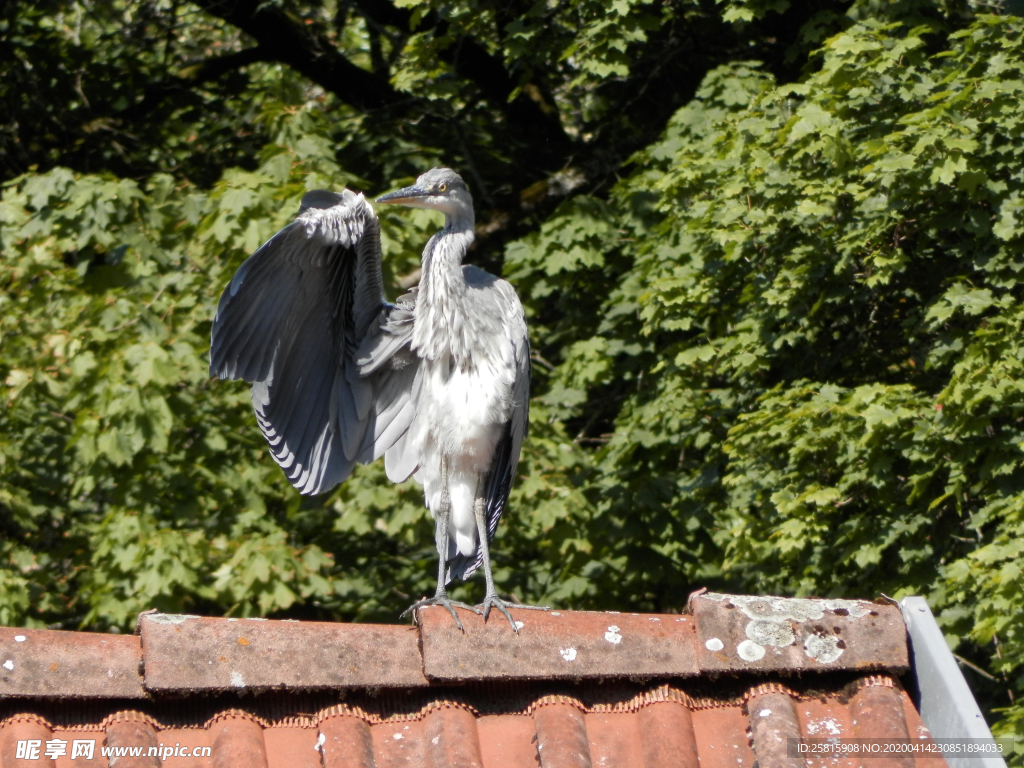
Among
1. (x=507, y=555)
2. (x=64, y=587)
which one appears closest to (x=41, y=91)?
(x=64, y=587)

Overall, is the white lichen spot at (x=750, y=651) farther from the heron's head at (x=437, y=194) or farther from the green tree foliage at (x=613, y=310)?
the heron's head at (x=437, y=194)

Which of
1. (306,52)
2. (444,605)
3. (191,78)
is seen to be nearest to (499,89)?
(306,52)

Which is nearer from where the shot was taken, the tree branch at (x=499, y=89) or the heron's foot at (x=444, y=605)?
the heron's foot at (x=444, y=605)

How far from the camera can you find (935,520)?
16.0 ft

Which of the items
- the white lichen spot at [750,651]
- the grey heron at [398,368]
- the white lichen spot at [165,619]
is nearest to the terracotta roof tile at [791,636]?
the white lichen spot at [750,651]

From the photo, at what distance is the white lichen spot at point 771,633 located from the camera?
2.49 metres

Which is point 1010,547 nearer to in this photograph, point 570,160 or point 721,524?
point 721,524

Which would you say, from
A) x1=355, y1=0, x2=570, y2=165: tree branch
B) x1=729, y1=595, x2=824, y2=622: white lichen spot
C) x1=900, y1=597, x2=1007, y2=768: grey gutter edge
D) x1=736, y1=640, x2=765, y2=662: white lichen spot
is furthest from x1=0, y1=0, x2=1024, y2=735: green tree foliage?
x1=736, y1=640, x2=765, y2=662: white lichen spot

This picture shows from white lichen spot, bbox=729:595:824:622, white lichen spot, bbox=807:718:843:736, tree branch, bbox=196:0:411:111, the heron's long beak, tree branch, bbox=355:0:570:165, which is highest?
tree branch, bbox=196:0:411:111

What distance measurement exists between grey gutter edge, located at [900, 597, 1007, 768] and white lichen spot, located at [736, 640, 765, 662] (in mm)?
341

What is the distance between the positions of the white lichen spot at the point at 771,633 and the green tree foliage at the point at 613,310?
6.17 feet

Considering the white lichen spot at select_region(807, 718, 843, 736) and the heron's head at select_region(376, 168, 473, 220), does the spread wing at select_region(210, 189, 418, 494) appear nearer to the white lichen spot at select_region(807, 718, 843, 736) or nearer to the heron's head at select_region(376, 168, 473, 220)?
the heron's head at select_region(376, 168, 473, 220)

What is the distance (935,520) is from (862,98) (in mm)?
1850

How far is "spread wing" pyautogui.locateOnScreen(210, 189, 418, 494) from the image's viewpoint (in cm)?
353
